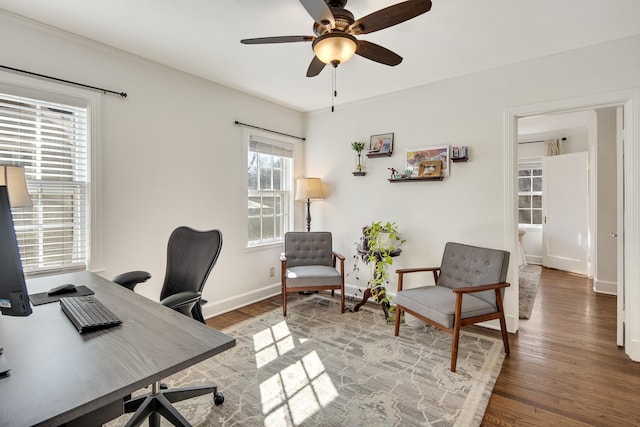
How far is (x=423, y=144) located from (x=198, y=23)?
255 centimetres

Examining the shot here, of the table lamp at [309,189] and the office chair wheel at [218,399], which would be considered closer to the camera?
the office chair wheel at [218,399]

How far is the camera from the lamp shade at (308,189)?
164 inches

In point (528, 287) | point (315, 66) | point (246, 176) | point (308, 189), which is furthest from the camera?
point (528, 287)

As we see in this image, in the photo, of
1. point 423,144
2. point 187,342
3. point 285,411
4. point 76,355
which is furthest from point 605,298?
point 76,355

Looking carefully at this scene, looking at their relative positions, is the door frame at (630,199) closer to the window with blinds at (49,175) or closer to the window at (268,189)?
the window at (268,189)

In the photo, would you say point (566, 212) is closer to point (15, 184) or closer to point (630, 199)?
point (630, 199)

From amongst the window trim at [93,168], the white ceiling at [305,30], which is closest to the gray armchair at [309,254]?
the window trim at [93,168]

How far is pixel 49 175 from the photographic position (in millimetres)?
2328

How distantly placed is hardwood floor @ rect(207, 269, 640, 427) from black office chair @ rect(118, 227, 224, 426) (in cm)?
127

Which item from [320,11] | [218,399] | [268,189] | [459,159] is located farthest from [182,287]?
[459,159]

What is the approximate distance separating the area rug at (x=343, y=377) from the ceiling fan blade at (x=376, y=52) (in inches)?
90.0

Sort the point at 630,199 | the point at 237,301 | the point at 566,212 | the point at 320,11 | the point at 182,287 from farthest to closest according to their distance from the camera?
the point at 566,212 < the point at 237,301 < the point at 630,199 < the point at 182,287 < the point at 320,11

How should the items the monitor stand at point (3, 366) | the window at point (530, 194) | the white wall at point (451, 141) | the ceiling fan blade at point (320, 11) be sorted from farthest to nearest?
the window at point (530, 194) < the white wall at point (451, 141) < the ceiling fan blade at point (320, 11) < the monitor stand at point (3, 366)

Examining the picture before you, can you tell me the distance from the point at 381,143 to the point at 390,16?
2.24m
